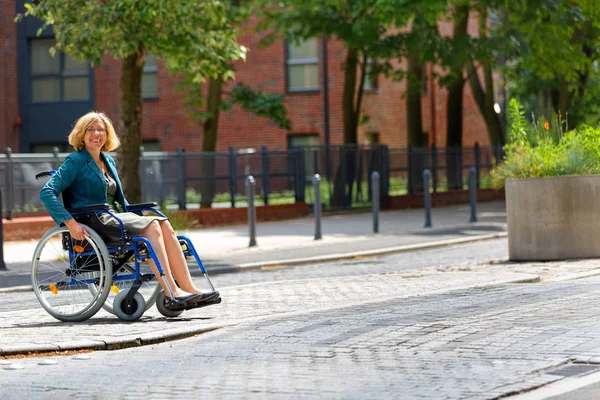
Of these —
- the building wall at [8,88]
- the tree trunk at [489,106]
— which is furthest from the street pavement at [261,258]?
the building wall at [8,88]

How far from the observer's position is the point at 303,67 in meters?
38.0

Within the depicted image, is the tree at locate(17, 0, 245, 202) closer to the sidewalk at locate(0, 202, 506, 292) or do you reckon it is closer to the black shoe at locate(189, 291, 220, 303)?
the sidewalk at locate(0, 202, 506, 292)

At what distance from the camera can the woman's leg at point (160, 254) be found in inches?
372

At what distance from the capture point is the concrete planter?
14.3 meters

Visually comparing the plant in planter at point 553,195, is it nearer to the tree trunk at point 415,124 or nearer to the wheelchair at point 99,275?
the wheelchair at point 99,275

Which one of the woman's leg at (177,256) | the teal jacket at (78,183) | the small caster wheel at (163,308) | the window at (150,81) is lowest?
the small caster wheel at (163,308)

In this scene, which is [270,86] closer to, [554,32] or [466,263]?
[554,32]

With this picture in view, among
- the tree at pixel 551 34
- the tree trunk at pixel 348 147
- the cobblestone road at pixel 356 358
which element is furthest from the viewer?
the tree trunk at pixel 348 147

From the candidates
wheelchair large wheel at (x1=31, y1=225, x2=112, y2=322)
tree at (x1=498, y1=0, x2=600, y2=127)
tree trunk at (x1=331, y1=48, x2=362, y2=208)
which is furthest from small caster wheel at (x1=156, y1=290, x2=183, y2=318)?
tree trunk at (x1=331, y1=48, x2=362, y2=208)

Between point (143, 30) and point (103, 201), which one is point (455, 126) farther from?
point (103, 201)

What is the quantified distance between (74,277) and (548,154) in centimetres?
661

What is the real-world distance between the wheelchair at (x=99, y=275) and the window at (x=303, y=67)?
28.2 metres

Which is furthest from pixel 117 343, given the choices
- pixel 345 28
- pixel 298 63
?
pixel 298 63

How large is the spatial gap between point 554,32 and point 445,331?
2038cm
